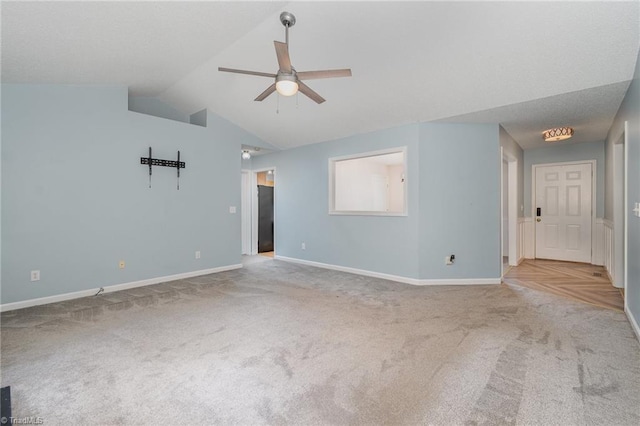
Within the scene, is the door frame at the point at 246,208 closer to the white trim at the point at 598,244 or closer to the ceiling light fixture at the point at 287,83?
the ceiling light fixture at the point at 287,83

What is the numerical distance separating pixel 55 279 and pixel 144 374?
2.68m

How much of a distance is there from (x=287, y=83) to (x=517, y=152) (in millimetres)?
5174

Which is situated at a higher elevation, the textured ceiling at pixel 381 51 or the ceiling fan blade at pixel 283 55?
the textured ceiling at pixel 381 51

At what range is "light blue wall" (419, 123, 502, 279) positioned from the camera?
14.4 feet

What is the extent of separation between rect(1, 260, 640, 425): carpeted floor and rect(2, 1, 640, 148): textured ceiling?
247 centimetres

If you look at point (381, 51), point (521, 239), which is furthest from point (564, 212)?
point (381, 51)

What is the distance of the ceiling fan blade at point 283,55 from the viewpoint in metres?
2.18

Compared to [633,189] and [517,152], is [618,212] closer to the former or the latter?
[633,189]

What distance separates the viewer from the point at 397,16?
267 centimetres

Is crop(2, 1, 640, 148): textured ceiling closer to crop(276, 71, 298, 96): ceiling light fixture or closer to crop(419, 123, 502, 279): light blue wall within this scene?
crop(419, 123, 502, 279): light blue wall

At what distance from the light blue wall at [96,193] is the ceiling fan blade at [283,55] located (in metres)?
3.03

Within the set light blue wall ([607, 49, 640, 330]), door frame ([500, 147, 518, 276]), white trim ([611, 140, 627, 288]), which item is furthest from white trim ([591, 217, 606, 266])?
light blue wall ([607, 49, 640, 330])

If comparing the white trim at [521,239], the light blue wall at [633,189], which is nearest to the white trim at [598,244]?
the white trim at [521,239]

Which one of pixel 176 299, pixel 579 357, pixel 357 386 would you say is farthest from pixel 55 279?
pixel 579 357
